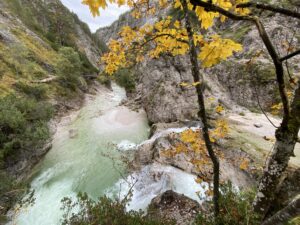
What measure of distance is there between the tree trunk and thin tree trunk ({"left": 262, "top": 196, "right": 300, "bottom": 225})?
84cm

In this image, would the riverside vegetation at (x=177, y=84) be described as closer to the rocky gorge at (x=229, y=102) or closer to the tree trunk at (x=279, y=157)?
the tree trunk at (x=279, y=157)

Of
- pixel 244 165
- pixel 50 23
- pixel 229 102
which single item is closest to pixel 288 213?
pixel 244 165

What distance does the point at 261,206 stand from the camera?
2.72m

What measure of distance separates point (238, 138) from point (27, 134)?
12216mm

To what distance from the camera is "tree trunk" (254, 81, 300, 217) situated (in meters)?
2.29

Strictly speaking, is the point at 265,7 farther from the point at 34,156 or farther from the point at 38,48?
the point at 38,48

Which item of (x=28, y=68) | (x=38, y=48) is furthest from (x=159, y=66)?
(x=38, y=48)

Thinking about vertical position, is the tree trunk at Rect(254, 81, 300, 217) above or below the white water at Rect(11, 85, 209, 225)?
above

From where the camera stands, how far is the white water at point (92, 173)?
9961 millimetres

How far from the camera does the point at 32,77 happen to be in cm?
2939

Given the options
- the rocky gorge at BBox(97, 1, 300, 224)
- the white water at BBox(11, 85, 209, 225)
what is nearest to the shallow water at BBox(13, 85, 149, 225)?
the white water at BBox(11, 85, 209, 225)

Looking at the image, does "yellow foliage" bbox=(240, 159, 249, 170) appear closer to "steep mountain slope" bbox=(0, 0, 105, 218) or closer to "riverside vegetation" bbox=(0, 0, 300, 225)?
"riverside vegetation" bbox=(0, 0, 300, 225)

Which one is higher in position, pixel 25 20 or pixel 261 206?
pixel 25 20

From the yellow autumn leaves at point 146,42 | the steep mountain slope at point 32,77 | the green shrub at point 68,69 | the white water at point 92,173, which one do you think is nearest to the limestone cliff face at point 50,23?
the steep mountain slope at point 32,77
